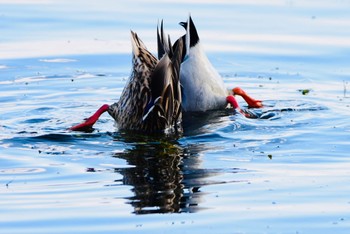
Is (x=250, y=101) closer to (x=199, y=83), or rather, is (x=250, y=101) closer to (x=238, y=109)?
(x=238, y=109)

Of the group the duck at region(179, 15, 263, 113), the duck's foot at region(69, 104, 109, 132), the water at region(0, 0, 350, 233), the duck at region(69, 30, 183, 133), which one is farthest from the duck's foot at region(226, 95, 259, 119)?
the duck's foot at region(69, 104, 109, 132)

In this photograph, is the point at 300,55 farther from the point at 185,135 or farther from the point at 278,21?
the point at 185,135

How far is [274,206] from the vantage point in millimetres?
6492

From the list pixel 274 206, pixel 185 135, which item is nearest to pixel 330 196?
pixel 274 206

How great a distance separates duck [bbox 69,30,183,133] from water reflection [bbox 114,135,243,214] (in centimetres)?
62

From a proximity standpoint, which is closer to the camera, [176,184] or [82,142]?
[176,184]

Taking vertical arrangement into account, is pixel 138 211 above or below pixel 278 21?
below

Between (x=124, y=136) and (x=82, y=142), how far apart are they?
61 cm

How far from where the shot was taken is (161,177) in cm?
745

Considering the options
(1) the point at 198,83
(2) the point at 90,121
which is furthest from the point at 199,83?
(2) the point at 90,121

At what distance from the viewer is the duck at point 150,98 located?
9.34 meters

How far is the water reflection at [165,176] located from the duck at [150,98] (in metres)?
0.62

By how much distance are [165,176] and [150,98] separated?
7.03ft

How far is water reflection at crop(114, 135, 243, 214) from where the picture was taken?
6574mm
